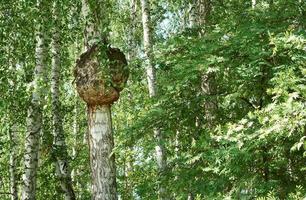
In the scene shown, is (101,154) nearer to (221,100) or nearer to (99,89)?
(99,89)

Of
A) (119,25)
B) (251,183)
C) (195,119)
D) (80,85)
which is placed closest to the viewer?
(251,183)

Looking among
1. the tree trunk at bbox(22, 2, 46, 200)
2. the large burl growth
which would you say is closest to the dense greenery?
the tree trunk at bbox(22, 2, 46, 200)

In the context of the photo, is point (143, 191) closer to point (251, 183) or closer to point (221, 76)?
point (251, 183)

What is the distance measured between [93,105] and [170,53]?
169 centimetres

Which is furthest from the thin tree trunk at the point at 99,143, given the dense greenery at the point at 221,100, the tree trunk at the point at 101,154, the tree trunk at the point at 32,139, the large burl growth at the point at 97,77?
the tree trunk at the point at 32,139

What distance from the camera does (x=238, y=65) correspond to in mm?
6914

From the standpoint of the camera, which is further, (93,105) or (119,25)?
(119,25)

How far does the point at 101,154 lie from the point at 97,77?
113cm

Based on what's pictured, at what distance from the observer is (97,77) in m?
6.82

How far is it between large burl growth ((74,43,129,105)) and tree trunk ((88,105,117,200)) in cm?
19

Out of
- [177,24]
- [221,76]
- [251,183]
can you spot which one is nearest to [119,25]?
[177,24]

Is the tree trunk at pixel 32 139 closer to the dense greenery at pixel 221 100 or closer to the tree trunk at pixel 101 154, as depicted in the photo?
the dense greenery at pixel 221 100

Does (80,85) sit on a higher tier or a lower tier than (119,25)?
lower

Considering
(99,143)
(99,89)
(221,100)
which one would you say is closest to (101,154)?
(99,143)
